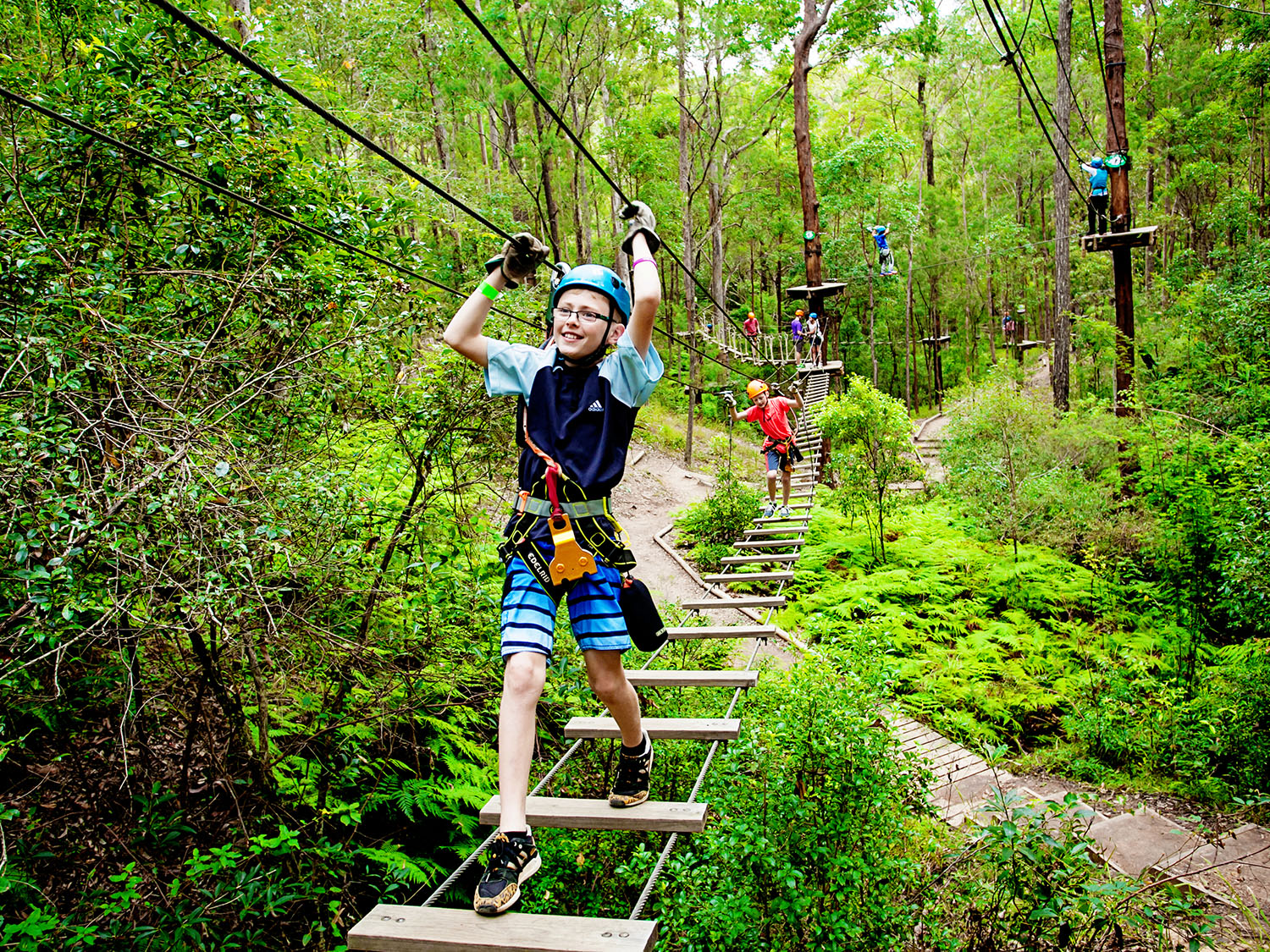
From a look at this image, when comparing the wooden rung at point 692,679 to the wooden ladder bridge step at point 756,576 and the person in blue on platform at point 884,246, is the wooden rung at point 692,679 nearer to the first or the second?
the wooden ladder bridge step at point 756,576

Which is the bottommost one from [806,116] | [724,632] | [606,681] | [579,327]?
[724,632]

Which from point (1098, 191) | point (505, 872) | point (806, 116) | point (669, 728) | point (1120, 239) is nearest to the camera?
point (505, 872)

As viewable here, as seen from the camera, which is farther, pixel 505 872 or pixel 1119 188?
pixel 1119 188

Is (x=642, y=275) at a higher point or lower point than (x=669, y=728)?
higher

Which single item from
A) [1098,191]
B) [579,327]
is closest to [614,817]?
[579,327]

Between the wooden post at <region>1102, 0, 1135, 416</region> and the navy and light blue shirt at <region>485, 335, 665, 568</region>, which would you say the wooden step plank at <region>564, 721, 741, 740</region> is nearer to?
the navy and light blue shirt at <region>485, 335, 665, 568</region>

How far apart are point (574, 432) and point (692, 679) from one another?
7.09 ft

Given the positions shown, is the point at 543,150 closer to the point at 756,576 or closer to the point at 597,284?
the point at 756,576

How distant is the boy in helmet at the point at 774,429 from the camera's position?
9766 millimetres

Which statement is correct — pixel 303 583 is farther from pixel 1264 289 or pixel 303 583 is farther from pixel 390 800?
pixel 1264 289

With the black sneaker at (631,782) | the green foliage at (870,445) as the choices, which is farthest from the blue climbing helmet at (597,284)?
the green foliage at (870,445)

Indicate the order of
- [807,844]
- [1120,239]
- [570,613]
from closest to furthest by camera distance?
[570,613] → [807,844] → [1120,239]

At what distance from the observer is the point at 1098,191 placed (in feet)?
41.9

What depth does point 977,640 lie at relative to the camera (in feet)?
30.2
